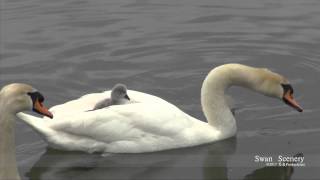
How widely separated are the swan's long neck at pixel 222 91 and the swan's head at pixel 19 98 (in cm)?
257

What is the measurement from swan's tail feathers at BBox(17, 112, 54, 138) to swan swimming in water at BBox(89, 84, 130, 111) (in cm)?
A: 67

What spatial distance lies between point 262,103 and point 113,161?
2.63 meters

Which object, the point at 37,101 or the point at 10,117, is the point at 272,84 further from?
the point at 10,117

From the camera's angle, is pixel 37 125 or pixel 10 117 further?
pixel 37 125

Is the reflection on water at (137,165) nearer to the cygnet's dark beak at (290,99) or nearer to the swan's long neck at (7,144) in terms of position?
the cygnet's dark beak at (290,99)

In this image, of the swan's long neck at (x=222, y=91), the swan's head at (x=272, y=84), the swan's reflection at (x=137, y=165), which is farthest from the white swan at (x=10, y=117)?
the swan's head at (x=272, y=84)

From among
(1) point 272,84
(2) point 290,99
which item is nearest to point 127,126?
(1) point 272,84

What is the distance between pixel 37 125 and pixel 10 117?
1.76 m

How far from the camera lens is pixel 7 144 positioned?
348 inches

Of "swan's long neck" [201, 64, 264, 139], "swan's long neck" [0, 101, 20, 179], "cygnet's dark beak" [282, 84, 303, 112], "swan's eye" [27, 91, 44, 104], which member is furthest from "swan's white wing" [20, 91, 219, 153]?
"swan's long neck" [0, 101, 20, 179]

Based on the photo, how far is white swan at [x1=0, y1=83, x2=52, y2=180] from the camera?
8727mm

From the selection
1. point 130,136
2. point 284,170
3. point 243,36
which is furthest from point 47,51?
point 284,170

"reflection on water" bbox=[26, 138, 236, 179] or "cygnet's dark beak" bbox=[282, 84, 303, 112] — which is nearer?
"reflection on water" bbox=[26, 138, 236, 179]

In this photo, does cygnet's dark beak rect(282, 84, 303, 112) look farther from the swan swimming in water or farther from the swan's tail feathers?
the swan's tail feathers
